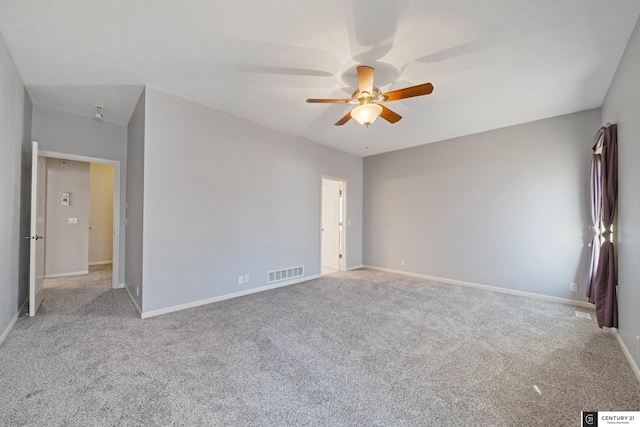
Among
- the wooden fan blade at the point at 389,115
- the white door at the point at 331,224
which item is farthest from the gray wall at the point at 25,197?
the white door at the point at 331,224

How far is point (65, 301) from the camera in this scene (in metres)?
3.69

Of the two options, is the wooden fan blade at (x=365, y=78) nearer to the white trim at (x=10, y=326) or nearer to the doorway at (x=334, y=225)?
the doorway at (x=334, y=225)

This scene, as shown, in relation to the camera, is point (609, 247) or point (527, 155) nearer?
point (609, 247)

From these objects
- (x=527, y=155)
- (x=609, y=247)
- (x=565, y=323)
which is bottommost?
(x=565, y=323)

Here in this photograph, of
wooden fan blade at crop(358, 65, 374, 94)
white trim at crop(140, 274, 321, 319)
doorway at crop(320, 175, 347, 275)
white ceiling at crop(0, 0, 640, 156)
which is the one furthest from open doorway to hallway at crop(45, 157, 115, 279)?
wooden fan blade at crop(358, 65, 374, 94)

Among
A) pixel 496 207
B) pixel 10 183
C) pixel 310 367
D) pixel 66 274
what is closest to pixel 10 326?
pixel 10 183

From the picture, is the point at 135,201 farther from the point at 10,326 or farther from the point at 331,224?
the point at 331,224

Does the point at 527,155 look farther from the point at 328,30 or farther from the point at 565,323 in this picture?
the point at 328,30

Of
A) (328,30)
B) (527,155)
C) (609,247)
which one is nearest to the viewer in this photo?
(328,30)

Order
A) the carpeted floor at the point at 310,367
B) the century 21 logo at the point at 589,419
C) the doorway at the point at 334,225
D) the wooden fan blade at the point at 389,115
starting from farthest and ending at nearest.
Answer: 1. the doorway at the point at 334,225
2. the wooden fan blade at the point at 389,115
3. the carpeted floor at the point at 310,367
4. the century 21 logo at the point at 589,419

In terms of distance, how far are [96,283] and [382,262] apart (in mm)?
5708

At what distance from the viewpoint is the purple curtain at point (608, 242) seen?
2.67m

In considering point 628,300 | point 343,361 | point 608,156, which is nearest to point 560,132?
point 608,156

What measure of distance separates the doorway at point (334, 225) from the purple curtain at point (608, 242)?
4097 mm
